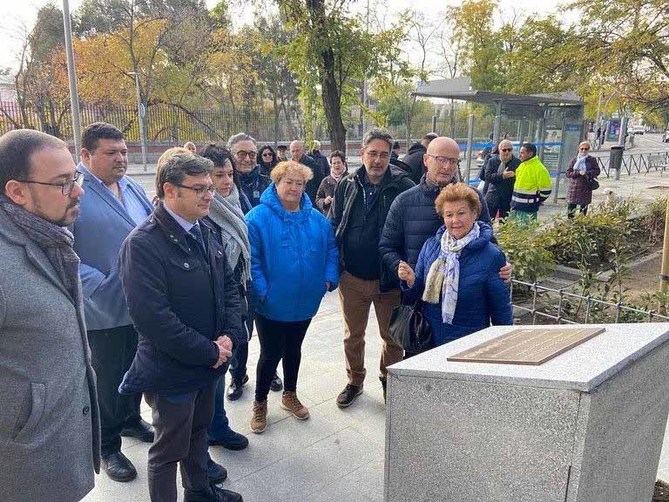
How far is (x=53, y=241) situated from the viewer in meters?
1.77

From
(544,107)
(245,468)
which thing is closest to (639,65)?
(544,107)

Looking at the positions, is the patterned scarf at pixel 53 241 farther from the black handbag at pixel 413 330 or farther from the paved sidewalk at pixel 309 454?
the black handbag at pixel 413 330

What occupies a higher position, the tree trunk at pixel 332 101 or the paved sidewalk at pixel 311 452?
the tree trunk at pixel 332 101

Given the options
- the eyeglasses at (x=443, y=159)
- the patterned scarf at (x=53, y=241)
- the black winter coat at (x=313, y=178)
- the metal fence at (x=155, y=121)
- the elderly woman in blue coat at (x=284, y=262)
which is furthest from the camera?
the metal fence at (x=155, y=121)

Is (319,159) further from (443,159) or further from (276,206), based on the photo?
(443,159)

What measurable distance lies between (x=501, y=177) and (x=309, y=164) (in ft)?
9.83

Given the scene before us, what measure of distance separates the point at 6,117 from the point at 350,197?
75.2 ft

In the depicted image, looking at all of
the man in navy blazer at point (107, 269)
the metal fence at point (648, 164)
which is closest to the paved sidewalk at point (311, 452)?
the man in navy blazer at point (107, 269)

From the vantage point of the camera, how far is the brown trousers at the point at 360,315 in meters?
3.68

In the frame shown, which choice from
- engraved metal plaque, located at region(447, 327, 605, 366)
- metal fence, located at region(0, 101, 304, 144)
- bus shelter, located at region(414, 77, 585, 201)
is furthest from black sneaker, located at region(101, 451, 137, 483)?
metal fence, located at region(0, 101, 304, 144)

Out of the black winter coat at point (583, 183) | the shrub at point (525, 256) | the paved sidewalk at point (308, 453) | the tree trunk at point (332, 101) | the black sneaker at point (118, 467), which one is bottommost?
the paved sidewalk at point (308, 453)

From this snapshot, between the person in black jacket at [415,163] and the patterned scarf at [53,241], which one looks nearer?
the patterned scarf at [53,241]

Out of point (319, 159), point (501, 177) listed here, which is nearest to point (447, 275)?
point (501, 177)

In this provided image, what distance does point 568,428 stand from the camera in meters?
1.58
